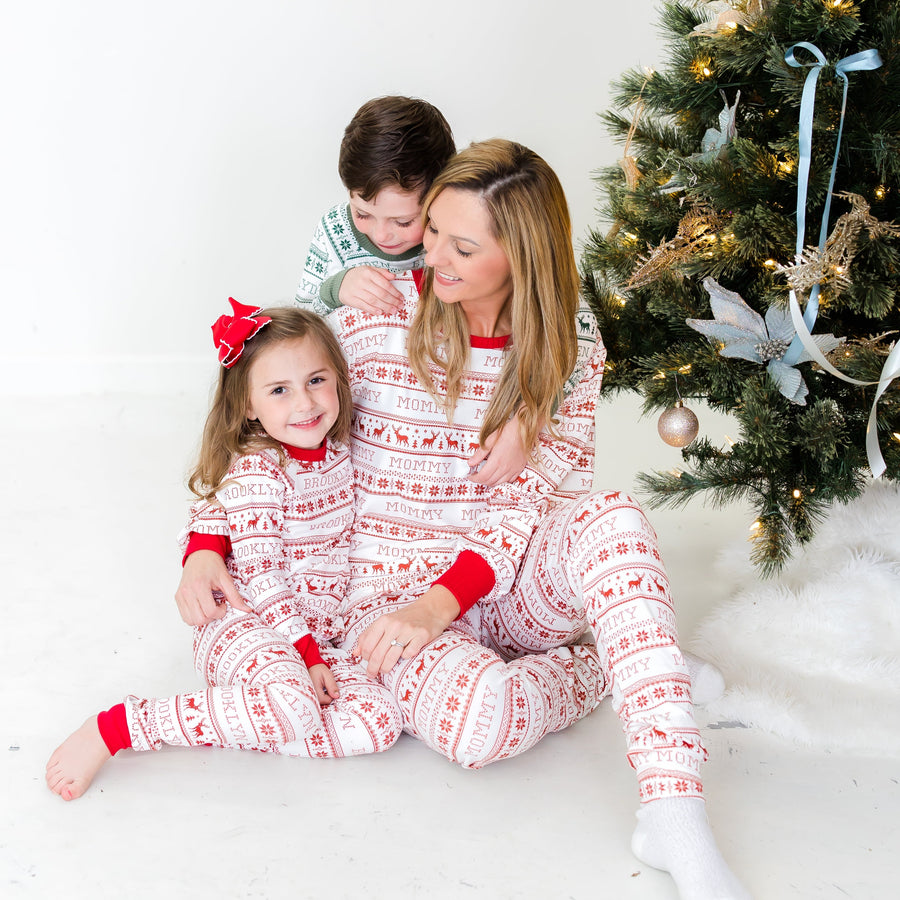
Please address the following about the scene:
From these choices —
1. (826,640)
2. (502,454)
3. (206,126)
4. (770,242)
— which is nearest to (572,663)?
(502,454)

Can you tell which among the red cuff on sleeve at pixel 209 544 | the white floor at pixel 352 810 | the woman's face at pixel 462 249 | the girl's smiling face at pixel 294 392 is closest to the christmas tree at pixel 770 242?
the woman's face at pixel 462 249

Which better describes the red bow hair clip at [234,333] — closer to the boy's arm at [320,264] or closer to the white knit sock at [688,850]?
the boy's arm at [320,264]

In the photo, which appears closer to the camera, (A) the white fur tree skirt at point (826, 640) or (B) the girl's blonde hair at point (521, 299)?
(B) the girl's blonde hair at point (521, 299)

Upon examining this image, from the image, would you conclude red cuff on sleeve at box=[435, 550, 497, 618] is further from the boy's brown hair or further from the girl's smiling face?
the boy's brown hair

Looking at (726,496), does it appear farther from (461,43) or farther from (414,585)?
(461,43)

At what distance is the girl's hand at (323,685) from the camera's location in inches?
54.3

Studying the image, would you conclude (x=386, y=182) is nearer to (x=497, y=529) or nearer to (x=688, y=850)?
(x=497, y=529)

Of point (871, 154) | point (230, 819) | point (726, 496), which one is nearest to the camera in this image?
point (230, 819)

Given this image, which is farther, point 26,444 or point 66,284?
point 66,284

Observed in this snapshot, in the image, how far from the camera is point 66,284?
9.00 ft

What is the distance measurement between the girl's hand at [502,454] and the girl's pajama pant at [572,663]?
88 millimetres

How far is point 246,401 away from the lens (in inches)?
56.6

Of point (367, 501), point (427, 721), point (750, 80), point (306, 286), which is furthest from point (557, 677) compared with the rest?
point (750, 80)

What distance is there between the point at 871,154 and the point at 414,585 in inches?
33.2
